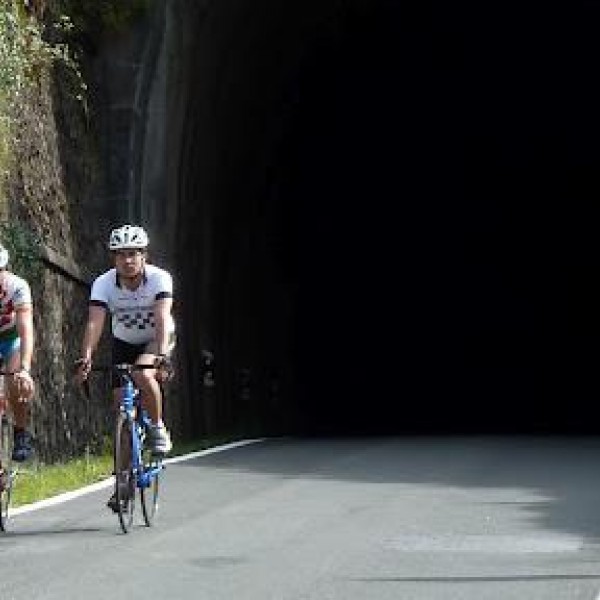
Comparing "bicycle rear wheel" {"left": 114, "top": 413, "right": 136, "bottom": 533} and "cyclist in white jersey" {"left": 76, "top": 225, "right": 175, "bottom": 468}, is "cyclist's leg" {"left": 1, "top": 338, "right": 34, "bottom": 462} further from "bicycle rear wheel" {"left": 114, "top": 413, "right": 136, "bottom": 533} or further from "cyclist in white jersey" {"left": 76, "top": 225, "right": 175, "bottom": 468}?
"bicycle rear wheel" {"left": 114, "top": 413, "right": 136, "bottom": 533}

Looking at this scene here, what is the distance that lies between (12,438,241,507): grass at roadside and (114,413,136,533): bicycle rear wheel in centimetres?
194

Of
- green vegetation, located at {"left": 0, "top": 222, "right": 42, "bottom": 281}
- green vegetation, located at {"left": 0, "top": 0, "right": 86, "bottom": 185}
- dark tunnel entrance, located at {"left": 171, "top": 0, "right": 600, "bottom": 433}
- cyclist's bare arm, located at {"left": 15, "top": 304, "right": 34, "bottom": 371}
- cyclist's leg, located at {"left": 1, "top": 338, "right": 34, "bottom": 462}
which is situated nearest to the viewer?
cyclist's bare arm, located at {"left": 15, "top": 304, "right": 34, "bottom": 371}

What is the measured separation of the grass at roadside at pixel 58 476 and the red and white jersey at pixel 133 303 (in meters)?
2.04

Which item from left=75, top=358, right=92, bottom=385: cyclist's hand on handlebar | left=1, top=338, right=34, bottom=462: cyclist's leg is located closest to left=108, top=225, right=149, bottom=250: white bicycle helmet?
left=75, top=358, right=92, bottom=385: cyclist's hand on handlebar

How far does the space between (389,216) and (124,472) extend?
2436 cm

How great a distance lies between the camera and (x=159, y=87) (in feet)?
69.5

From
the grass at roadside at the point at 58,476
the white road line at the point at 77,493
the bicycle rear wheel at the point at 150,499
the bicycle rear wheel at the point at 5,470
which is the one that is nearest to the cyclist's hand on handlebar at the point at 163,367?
the bicycle rear wheel at the point at 150,499

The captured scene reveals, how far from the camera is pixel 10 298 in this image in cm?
1220

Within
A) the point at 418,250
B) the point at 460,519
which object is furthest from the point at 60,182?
the point at 418,250

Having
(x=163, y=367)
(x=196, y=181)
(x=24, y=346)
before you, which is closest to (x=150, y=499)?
(x=163, y=367)

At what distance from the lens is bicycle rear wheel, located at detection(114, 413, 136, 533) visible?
12.0 meters

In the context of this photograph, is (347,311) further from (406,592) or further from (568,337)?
(406,592)

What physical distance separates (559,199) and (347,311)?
533 centimetres

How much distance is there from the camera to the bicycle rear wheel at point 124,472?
12.0 metres
